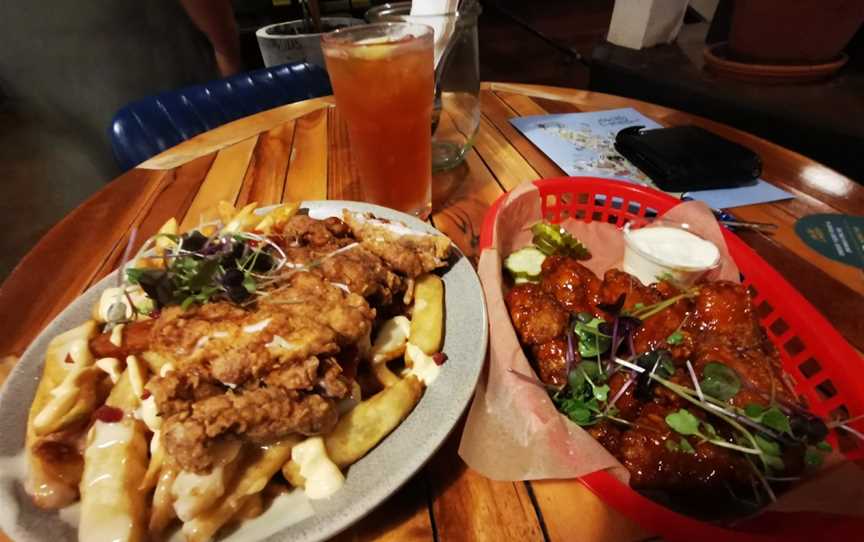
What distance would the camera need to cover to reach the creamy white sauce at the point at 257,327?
0.91m

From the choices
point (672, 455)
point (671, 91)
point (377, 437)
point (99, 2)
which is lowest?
point (671, 91)

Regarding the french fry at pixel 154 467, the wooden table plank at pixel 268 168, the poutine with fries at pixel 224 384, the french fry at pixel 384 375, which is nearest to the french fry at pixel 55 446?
the poutine with fries at pixel 224 384

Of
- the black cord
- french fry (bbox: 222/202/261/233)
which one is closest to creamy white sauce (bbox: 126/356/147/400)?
french fry (bbox: 222/202/261/233)

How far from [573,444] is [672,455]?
263 millimetres

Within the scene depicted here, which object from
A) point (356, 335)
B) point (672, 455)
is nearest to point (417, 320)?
point (356, 335)

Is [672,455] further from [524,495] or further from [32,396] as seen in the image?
[32,396]

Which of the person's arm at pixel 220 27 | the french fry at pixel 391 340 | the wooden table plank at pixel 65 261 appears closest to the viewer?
the french fry at pixel 391 340

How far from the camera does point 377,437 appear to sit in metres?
0.87

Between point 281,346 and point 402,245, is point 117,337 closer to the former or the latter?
point 281,346

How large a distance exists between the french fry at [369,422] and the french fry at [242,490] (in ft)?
0.31

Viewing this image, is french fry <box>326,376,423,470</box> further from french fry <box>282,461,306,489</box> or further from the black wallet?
the black wallet

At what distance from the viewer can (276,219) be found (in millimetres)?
1389

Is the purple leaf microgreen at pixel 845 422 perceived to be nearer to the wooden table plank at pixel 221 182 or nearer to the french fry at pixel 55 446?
the french fry at pixel 55 446

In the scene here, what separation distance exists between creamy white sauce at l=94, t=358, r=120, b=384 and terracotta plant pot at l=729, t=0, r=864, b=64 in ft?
14.0
